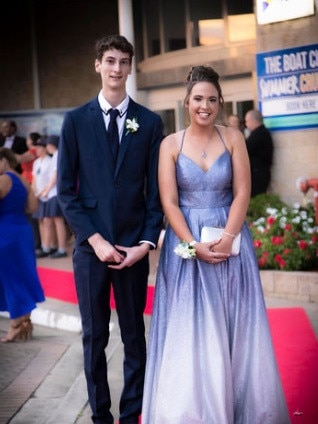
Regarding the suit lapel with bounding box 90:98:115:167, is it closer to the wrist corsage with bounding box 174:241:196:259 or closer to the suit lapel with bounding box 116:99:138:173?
the suit lapel with bounding box 116:99:138:173

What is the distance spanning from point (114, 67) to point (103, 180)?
602mm

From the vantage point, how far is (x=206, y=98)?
426cm

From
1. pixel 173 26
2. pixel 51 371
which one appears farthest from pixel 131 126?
pixel 173 26

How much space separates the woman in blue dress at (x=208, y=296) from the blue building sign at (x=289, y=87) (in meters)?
5.62

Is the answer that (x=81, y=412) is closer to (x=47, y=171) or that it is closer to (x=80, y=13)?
(x=47, y=171)

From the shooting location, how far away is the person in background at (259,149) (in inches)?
395

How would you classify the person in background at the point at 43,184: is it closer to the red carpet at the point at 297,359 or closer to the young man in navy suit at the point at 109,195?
the red carpet at the point at 297,359

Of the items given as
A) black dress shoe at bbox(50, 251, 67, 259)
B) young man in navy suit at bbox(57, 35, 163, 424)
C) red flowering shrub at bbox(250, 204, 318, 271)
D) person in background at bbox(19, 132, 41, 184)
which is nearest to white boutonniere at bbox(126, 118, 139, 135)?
young man in navy suit at bbox(57, 35, 163, 424)

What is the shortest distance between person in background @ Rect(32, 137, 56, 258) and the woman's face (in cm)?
788

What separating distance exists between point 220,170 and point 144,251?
59cm

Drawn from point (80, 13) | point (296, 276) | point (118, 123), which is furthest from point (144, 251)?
point (80, 13)

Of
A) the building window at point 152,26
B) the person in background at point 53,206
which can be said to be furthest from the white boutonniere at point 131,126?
the building window at point 152,26

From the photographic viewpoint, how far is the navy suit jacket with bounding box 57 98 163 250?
431 cm

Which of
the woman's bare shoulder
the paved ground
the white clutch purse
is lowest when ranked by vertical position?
the paved ground
